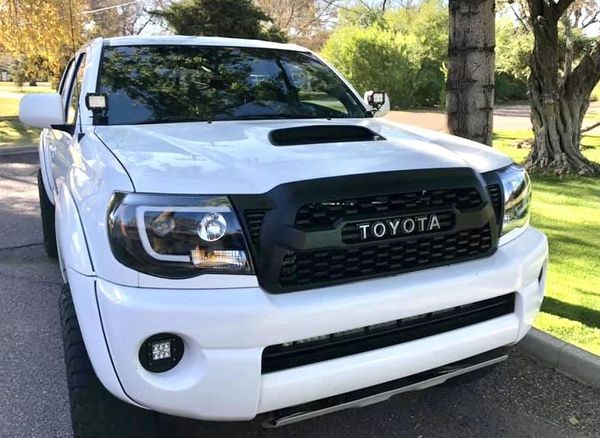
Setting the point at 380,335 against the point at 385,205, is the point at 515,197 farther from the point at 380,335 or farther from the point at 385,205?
the point at 380,335

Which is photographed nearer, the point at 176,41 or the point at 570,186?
the point at 176,41

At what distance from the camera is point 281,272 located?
2018mm

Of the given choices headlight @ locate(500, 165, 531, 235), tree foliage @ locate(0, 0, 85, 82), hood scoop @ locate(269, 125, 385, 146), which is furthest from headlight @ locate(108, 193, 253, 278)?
tree foliage @ locate(0, 0, 85, 82)

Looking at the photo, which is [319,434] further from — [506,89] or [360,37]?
[506,89]

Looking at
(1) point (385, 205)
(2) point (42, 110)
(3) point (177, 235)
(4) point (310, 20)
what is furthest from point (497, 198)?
(4) point (310, 20)

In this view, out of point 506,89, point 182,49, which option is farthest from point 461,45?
point 506,89

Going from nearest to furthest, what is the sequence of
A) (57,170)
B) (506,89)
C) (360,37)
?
(57,170)
(360,37)
(506,89)

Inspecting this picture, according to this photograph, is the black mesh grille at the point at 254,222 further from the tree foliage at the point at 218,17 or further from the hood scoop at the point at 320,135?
the tree foliage at the point at 218,17

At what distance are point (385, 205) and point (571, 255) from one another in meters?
3.54

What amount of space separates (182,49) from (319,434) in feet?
7.92

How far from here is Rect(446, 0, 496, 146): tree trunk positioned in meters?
3.98

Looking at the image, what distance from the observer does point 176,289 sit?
6.37 ft

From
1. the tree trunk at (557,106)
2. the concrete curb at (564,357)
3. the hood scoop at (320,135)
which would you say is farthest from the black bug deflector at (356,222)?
the tree trunk at (557,106)

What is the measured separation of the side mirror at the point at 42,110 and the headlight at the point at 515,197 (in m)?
2.40
